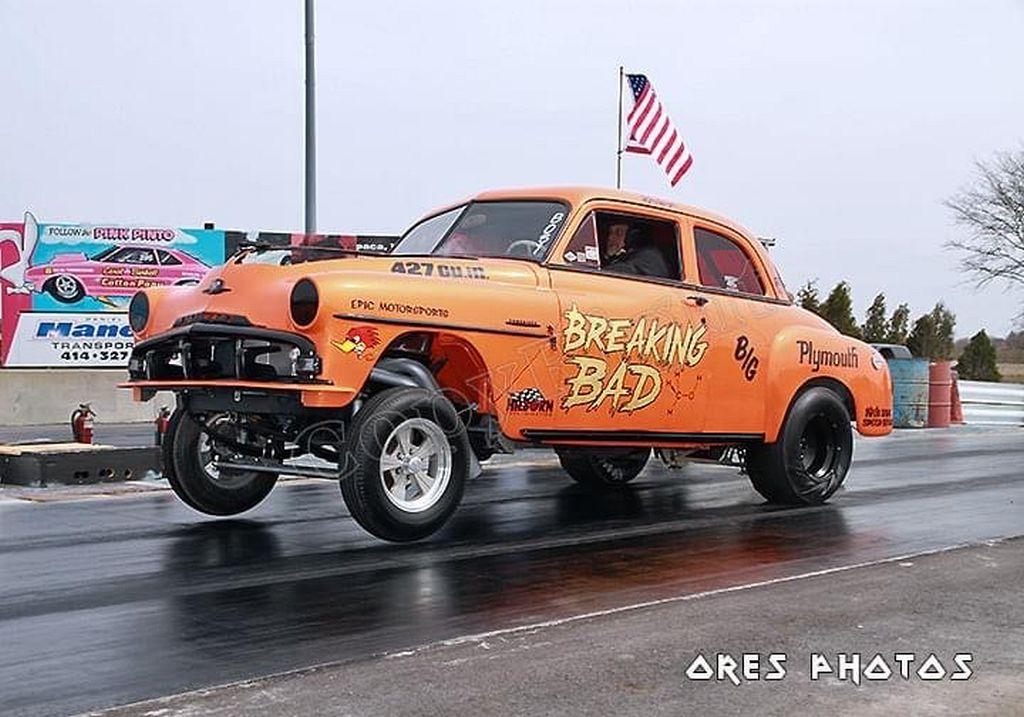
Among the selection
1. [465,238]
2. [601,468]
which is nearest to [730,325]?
[465,238]

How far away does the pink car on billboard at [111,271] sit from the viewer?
69.2 ft

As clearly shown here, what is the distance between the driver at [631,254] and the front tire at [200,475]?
2.66 m

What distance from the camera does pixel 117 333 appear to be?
21484mm

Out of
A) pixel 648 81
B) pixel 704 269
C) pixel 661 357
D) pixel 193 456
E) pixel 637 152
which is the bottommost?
pixel 193 456

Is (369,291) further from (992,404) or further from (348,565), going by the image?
(992,404)

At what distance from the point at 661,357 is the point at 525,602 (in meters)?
2.96

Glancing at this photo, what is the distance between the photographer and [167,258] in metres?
22.3

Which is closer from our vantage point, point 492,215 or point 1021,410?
point 492,215

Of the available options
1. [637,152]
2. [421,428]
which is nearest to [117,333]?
[637,152]

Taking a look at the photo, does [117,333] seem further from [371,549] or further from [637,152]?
[371,549]

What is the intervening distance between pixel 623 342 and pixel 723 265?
1.60 meters

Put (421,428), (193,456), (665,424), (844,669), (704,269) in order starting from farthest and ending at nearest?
(704,269)
(665,424)
(193,456)
(421,428)
(844,669)

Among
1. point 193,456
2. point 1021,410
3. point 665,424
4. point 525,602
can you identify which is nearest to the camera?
point 525,602

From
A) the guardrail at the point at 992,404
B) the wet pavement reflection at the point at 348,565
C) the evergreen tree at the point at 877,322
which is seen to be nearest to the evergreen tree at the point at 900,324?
the evergreen tree at the point at 877,322
